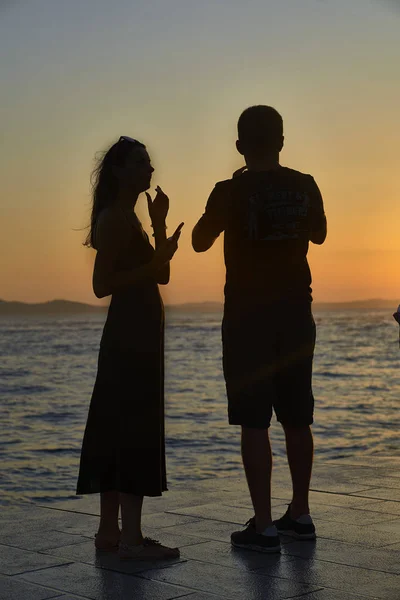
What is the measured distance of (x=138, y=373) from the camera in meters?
4.39

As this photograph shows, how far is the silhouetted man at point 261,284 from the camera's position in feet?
14.4

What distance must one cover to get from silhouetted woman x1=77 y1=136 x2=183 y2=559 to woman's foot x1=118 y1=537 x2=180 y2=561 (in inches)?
1.4

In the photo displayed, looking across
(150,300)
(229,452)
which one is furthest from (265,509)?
(229,452)

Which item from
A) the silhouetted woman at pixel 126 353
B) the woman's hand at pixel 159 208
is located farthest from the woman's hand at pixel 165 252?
the woman's hand at pixel 159 208

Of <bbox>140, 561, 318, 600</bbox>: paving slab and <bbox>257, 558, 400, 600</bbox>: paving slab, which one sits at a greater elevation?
<bbox>257, 558, 400, 600</bbox>: paving slab

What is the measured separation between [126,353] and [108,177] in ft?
2.70

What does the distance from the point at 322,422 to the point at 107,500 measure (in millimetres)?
10105

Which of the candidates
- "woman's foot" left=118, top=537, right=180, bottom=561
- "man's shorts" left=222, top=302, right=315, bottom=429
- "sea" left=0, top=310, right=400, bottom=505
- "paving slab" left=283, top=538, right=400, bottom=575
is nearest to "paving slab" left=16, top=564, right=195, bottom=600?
"woman's foot" left=118, top=537, right=180, bottom=561

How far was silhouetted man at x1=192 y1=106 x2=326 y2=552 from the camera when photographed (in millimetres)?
4402

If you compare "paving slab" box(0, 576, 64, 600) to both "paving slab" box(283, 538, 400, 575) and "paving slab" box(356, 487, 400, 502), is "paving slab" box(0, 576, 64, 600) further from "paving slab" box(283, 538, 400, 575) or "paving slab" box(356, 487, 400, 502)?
"paving slab" box(356, 487, 400, 502)

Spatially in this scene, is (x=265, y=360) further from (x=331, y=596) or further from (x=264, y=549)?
(x=331, y=596)

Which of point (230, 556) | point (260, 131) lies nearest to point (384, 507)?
point (230, 556)

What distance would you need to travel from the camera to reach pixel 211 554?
4316 mm

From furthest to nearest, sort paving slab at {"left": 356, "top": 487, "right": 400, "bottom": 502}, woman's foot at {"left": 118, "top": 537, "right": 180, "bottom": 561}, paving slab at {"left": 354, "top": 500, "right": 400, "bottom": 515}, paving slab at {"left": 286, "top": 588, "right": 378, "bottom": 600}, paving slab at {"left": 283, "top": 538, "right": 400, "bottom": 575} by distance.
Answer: paving slab at {"left": 356, "top": 487, "right": 400, "bottom": 502}, paving slab at {"left": 354, "top": 500, "right": 400, "bottom": 515}, woman's foot at {"left": 118, "top": 537, "right": 180, "bottom": 561}, paving slab at {"left": 283, "top": 538, "right": 400, "bottom": 575}, paving slab at {"left": 286, "top": 588, "right": 378, "bottom": 600}
